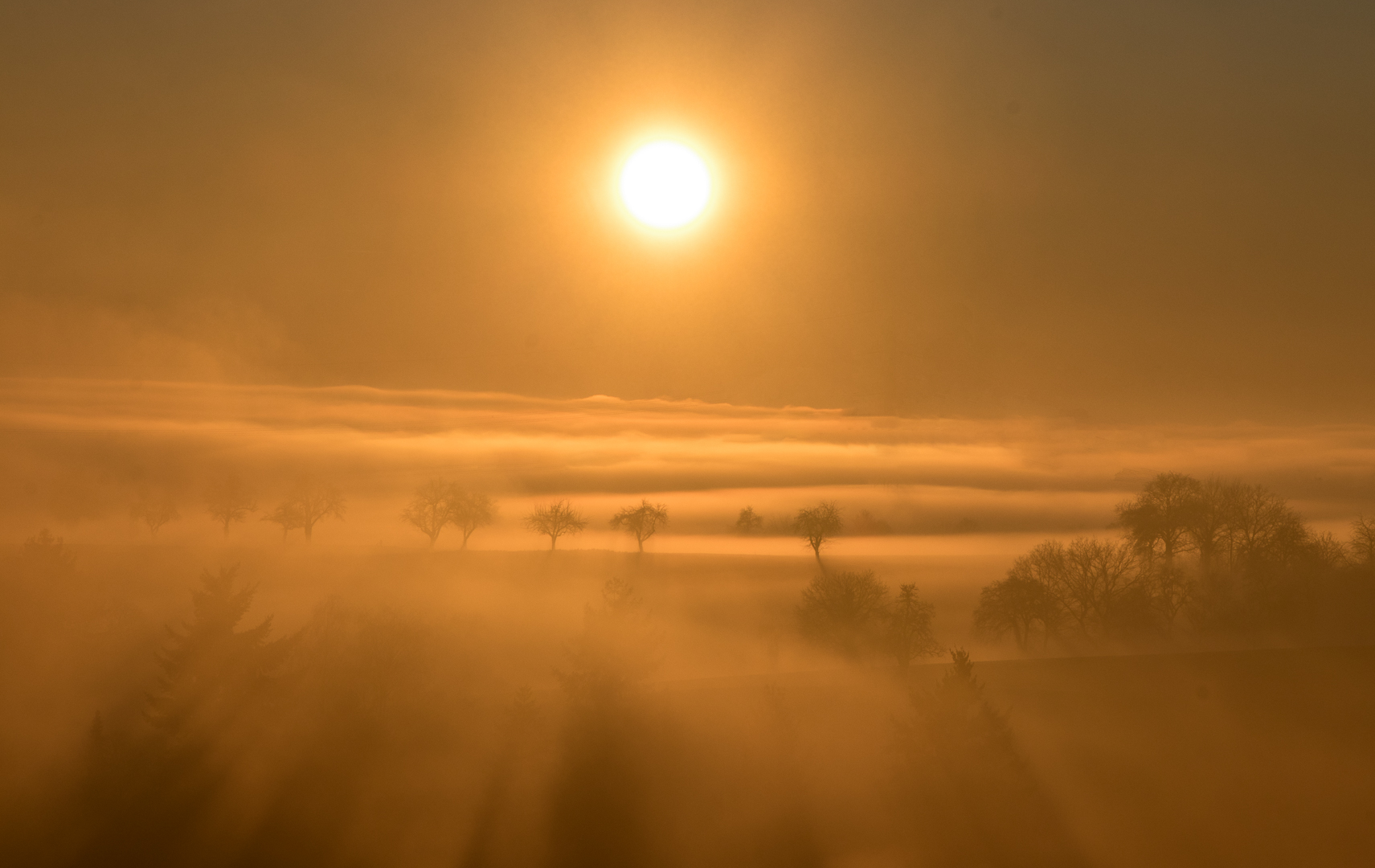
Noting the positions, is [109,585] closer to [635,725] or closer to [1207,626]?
A: [635,725]

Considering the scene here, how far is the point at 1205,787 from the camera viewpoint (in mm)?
36781

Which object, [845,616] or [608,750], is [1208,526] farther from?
[608,750]

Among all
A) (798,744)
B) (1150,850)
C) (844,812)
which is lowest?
(1150,850)

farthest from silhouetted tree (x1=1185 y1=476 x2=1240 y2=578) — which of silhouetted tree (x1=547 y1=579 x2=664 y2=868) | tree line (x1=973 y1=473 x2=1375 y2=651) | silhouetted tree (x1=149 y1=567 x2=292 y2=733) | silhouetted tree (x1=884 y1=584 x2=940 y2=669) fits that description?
silhouetted tree (x1=149 y1=567 x2=292 y2=733)

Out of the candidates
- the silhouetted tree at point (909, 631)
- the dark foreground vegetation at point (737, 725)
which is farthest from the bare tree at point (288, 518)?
the silhouetted tree at point (909, 631)

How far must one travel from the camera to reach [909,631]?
55344 millimetres

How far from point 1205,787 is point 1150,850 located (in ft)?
22.0

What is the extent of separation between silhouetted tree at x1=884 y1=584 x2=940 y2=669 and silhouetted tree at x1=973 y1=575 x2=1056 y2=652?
6.01m

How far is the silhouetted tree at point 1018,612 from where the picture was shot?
200 ft

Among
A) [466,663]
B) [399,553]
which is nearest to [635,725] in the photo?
[466,663]

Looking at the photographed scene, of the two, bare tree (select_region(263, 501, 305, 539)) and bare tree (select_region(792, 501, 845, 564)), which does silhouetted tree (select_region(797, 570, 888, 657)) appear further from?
bare tree (select_region(263, 501, 305, 539))

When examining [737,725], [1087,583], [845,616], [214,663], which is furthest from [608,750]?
[1087,583]

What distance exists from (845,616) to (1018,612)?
14.8 metres

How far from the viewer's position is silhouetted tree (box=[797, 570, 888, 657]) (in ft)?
184
